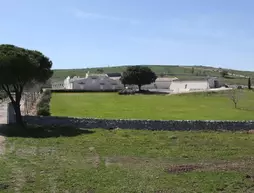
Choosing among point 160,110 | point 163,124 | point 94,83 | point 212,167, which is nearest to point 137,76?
point 94,83

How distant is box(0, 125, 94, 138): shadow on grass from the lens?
34237 mm

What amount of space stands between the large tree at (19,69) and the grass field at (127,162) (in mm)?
5852

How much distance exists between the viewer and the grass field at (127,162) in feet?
59.9

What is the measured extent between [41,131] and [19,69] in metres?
5.93

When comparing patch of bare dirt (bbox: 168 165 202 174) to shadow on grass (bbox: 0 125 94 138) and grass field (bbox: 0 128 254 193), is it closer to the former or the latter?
grass field (bbox: 0 128 254 193)

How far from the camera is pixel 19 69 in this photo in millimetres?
38250

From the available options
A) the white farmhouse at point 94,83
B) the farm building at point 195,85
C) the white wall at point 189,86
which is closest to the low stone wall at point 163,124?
the white wall at point 189,86

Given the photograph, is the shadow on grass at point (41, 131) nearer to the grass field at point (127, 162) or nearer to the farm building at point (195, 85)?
the grass field at point (127, 162)

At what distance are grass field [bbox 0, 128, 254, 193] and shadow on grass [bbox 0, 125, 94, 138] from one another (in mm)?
155

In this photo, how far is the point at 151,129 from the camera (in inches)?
1533

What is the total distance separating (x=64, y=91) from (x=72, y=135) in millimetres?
76189

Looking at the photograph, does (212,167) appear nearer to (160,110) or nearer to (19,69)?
(19,69)

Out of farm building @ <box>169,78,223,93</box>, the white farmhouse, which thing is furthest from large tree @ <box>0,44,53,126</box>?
the white farmhouse

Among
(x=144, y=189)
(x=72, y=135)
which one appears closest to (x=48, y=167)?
(x=144, y=189)
